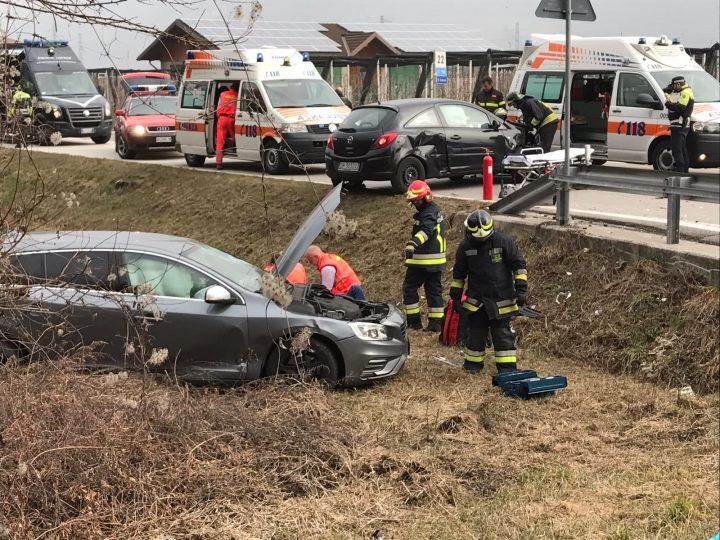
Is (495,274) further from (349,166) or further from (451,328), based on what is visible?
(349,166)

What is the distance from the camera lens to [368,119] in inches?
569

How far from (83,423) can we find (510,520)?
2.54 metres

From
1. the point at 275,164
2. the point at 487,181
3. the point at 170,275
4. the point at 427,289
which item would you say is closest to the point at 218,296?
the point at 170,275

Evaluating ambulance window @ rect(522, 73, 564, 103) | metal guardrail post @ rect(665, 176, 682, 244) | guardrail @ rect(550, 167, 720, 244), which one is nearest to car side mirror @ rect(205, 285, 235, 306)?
guardrail @ rect(550, 167, 720, 244)

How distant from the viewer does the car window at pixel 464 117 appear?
14578 mm

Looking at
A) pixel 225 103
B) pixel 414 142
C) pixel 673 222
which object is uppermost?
pixel 225 103

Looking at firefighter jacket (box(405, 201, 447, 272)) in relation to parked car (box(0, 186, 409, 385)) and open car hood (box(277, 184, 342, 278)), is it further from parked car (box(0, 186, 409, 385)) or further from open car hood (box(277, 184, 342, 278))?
open car hood (box(277, 184, 342, 278))

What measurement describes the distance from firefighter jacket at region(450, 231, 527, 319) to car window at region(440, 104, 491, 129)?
6487 mm

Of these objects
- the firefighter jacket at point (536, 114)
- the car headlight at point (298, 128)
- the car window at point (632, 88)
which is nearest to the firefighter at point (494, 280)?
the firefighter jacket at point (536, 114)

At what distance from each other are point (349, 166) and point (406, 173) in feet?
2.98

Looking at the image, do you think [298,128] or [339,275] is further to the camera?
[298,128]

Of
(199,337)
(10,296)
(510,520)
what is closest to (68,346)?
(199,337)

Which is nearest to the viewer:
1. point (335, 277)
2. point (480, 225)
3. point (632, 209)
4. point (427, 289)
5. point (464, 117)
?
point (480, 225)

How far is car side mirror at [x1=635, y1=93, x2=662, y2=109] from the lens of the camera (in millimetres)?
15086
